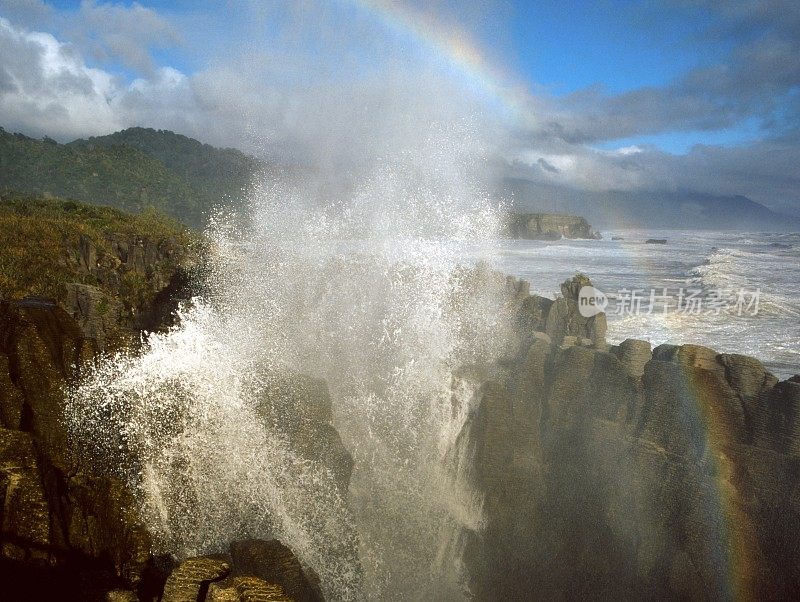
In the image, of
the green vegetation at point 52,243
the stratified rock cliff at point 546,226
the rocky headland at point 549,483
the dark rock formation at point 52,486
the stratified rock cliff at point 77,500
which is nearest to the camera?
the stratified rock cliff at point 77,500

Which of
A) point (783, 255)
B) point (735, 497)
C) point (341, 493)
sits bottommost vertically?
point (341, 493)

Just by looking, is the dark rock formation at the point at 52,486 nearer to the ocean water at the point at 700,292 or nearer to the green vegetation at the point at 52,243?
the green vegetation at the point at 52,243

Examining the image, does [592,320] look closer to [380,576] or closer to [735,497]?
[735,497]

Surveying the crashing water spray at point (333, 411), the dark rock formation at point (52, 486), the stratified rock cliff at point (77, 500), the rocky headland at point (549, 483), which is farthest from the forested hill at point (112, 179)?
the rocky headland at point (549, 483)

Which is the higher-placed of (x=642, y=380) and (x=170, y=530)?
(x=642, y=380)

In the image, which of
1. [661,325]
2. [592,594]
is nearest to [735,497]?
[592,594]

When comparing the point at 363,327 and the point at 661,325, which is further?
the point at 661,325

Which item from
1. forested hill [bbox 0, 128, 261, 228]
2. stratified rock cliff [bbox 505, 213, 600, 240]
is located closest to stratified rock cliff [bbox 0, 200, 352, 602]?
forested hill [bbox 0, 128, 261, 228]
